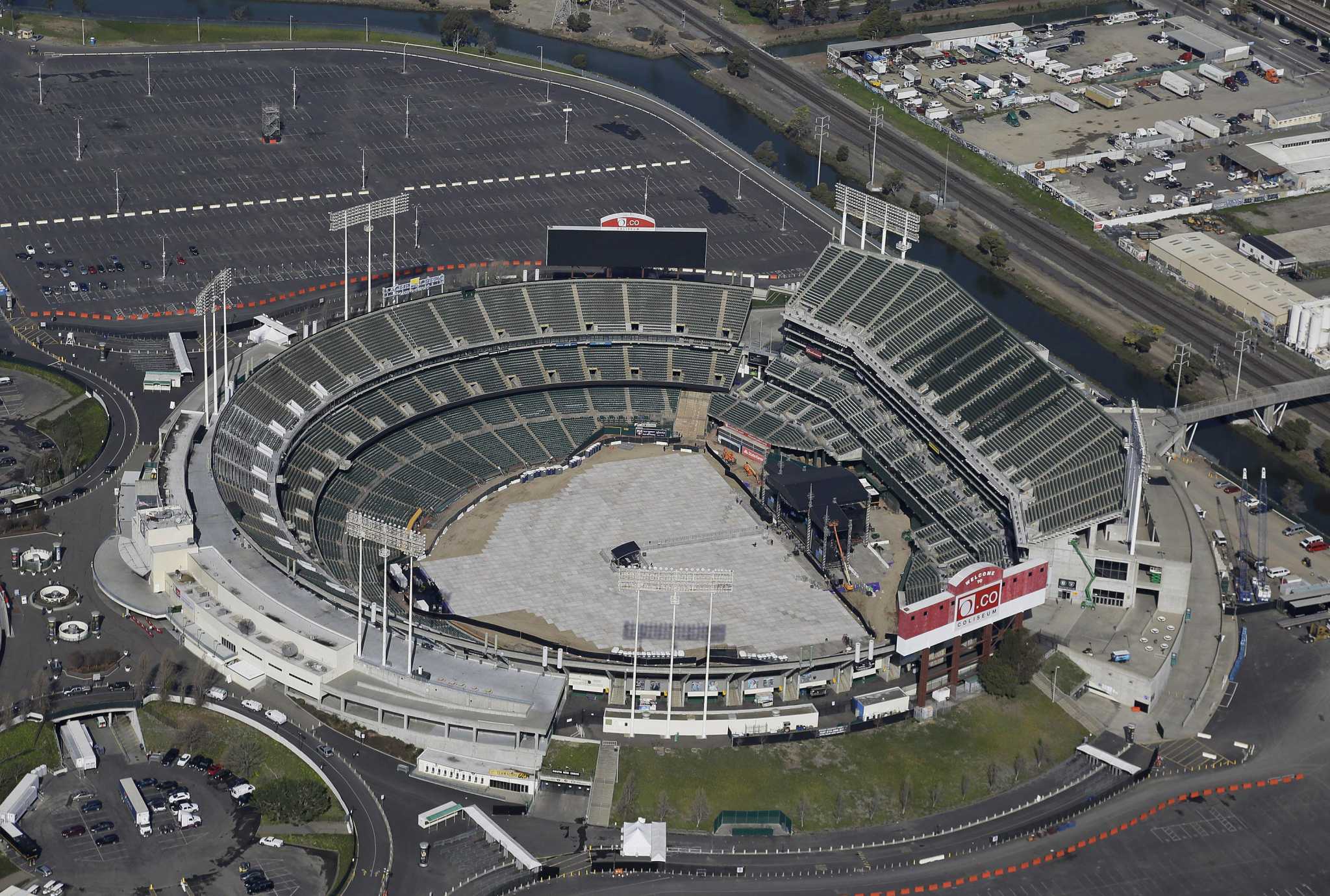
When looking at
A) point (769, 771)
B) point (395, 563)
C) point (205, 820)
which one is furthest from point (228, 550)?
point (769, 771)

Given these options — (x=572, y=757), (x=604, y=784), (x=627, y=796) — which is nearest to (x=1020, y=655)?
(x=627, y=796)

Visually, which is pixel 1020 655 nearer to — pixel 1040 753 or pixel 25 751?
pixel 1040 753

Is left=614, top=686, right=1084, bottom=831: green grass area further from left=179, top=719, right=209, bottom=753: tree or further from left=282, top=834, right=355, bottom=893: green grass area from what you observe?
left=179, top=719, right=209, bottom=753: tree

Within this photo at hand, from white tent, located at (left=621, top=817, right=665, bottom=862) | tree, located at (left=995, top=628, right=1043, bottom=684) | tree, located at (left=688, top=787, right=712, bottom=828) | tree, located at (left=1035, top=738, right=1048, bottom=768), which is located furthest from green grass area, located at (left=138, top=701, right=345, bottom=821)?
tree, located at (left=995, top=628, right=1043, bottom=684)

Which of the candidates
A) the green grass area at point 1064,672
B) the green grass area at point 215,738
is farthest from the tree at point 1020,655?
the green grass area at point 215,738

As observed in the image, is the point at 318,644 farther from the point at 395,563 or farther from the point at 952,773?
the point at 952,773

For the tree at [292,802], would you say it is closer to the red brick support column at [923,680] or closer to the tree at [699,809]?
the tree at [699,809]
